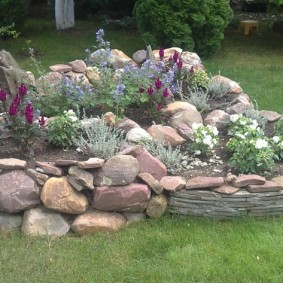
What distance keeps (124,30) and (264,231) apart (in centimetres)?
787

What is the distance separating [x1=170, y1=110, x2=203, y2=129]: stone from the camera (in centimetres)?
544

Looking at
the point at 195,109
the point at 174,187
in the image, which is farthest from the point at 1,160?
the point at 195,109

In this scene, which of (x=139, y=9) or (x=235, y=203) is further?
(x=139, y=9)

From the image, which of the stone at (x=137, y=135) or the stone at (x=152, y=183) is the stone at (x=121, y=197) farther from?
the stone at (x=137, y=135)

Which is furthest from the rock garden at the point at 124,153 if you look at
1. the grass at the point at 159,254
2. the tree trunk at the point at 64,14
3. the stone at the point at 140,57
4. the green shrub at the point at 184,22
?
the tree trunk at the point at 64,14

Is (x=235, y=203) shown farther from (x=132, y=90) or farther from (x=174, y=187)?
(x=132, y=90)

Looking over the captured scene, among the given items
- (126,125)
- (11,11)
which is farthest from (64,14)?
(126,125)

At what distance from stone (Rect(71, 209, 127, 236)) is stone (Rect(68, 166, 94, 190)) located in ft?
0.67

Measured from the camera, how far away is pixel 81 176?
434cm

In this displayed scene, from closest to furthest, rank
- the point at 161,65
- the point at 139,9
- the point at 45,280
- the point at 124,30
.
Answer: the point at 45,280, the point at 161,65, the point at 139,9, the point at 124,30

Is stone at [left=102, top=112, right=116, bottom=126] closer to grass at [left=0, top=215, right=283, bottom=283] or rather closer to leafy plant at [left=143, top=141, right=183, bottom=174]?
leafy plant at [left=143, top=141, right=183, bottom=174]

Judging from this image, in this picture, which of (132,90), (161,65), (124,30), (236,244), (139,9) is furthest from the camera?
(124,30)

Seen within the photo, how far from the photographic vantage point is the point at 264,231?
438cm

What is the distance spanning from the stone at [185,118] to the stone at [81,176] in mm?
1258
